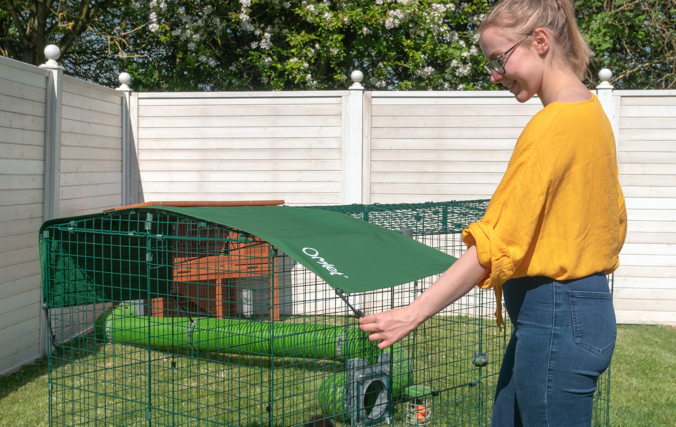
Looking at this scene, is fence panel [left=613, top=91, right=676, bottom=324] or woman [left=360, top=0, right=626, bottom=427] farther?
fence panel [left=613, top=91, right=676, bottom=324]

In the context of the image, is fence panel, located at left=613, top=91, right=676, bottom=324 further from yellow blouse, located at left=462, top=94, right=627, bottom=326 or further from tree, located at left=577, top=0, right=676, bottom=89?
yellow blouse, located at left=462, top=94, right=627, bottom=326

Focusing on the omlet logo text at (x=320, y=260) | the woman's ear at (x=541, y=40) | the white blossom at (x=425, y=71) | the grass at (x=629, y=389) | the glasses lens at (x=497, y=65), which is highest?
the white blossom at (x=425, y=71)

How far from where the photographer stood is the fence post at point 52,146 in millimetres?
4727

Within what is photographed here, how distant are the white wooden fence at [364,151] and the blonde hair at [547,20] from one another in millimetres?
4803

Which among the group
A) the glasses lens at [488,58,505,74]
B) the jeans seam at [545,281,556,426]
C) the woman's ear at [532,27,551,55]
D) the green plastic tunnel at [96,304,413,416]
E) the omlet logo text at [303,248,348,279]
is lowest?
the green plastic tunnel at [96,304,413,416]

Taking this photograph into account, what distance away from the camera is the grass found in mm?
3588

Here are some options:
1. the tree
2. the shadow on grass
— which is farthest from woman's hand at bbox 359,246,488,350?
the tree

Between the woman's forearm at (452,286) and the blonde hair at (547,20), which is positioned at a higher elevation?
the blonde hair at (547,20)

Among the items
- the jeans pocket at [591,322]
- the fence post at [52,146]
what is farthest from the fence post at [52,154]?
the jeans pocket at [591,322]

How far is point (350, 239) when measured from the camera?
2145 mm

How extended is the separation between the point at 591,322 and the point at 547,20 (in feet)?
2.15

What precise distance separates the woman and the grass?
2684 mm

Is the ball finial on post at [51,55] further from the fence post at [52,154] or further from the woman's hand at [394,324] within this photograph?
the woman's hand at [394,324]

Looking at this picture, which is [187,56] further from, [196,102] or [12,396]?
[12,396]
